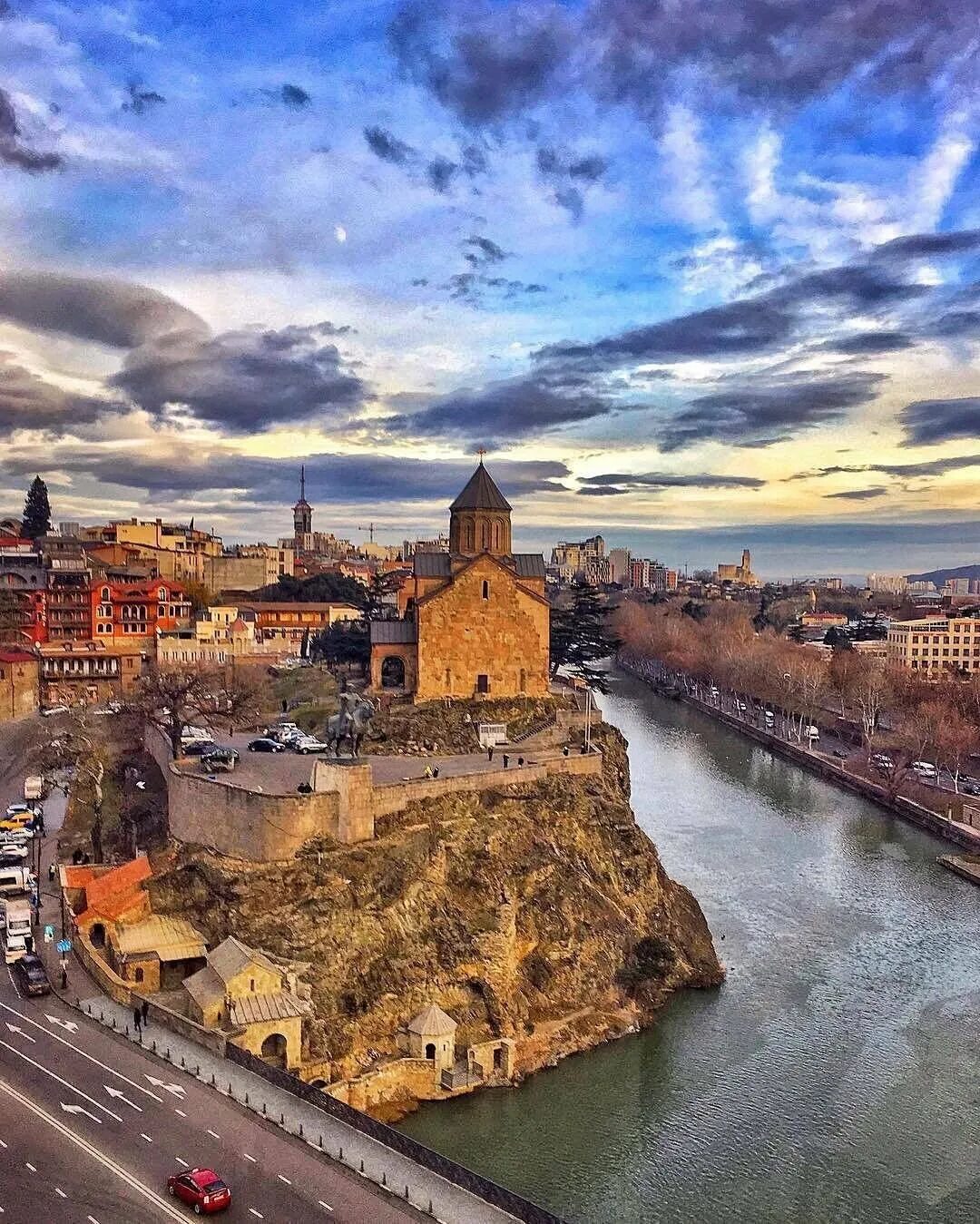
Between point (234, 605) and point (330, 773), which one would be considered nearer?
point (330, 773)

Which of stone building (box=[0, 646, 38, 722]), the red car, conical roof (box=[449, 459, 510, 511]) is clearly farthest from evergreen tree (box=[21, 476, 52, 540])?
the red car

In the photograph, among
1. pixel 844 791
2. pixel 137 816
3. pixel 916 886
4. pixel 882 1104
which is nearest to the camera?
pixel 882 1104

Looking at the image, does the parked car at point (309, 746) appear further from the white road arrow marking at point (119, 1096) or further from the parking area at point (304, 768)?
the white road arrow marking at point (119, 1096)

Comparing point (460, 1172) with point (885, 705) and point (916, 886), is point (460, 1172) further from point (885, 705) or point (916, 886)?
point (885, 705)

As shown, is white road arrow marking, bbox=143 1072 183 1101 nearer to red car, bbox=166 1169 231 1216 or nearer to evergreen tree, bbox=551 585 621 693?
red car, bbox=166 1169 231 1216

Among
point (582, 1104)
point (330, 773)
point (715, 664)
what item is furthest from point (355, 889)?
point (715, 664)

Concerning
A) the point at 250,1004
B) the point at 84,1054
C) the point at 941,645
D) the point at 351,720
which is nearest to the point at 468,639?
the point at 351,720

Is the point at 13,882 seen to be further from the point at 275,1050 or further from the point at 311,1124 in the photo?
the point at 311,1124
